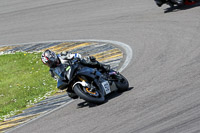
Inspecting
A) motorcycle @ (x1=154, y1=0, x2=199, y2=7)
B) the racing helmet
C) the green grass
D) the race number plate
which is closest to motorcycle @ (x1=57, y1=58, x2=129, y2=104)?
the race number plate

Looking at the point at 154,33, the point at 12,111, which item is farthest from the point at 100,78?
the point at 154,33

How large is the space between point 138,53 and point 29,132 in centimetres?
515

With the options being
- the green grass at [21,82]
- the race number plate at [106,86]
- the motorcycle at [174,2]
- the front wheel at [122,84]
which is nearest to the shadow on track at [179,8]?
the motorcycle at [174,2]

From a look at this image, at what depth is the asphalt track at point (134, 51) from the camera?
914 centimetres

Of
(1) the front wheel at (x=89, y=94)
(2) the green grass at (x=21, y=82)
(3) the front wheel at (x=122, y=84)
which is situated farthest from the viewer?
(2) the green grass at (x=21, y=82)

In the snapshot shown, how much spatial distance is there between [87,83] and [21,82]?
455 cm

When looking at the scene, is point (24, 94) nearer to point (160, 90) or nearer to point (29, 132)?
point (29, 132)

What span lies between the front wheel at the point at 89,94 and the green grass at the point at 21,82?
246 centimetres

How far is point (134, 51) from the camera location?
47.4 ft

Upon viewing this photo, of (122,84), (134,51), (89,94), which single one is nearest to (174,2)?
(134,51)

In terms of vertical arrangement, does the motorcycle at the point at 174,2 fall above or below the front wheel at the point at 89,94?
above

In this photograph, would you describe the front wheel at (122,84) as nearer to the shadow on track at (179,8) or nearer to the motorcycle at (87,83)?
the motorcycle at (87,83)

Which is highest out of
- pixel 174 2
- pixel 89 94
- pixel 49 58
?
pixel 49 58

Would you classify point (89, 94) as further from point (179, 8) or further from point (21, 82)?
point (179, 8)
